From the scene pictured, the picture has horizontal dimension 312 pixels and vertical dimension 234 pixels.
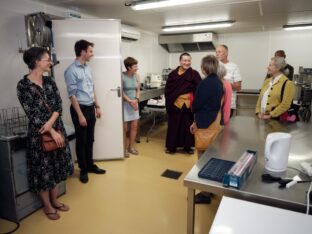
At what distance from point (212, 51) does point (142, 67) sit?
1.85 meters

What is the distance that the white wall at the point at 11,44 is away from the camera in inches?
99.4

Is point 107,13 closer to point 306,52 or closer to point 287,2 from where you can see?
point 287,2

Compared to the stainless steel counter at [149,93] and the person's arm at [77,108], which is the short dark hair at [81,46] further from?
the stainless steel counter at [149,93]

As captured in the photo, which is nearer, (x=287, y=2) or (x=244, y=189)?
(x=244, y=189)

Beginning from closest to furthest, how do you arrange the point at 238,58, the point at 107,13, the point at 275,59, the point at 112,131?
the point at 275,59 → the point at 112,131 → the point at 107,13 → the point at 238,58

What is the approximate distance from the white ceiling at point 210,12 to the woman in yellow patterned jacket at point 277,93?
3.87 ft

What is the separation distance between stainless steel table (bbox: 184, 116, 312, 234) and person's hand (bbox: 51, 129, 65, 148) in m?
1.17

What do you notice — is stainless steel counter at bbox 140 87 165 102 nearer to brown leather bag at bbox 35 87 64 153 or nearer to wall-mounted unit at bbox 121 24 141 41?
wall-mounted unit at bbox 121 24 141 41

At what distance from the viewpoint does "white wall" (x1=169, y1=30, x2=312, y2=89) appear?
17.0 feet

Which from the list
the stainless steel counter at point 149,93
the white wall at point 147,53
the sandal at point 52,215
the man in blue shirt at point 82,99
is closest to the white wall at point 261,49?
the white wall at point 147,53

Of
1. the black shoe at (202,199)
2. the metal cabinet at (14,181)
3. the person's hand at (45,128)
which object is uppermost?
the person's hand at (45,128)

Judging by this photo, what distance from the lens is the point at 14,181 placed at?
195 centimetres

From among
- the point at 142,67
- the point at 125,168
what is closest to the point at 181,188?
the point at 125,168

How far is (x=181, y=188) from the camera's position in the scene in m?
2.54
